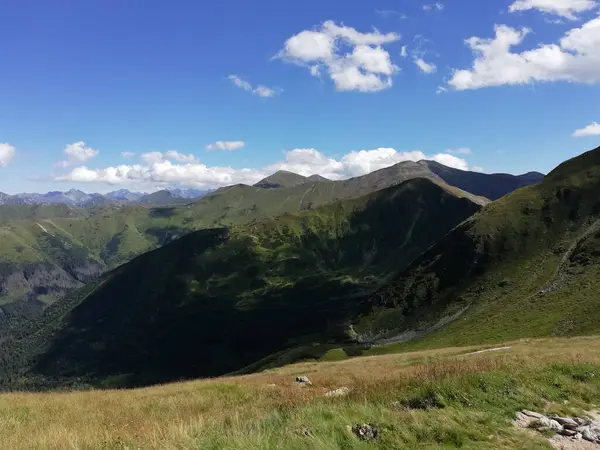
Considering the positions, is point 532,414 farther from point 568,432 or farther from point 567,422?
point 568,432

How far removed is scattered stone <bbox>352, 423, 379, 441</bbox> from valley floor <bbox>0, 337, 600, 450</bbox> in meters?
0.12

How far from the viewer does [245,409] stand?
12.7 metres

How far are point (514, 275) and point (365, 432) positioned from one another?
148 m

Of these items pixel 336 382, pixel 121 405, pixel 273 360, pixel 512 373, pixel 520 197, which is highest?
pixel 520 197

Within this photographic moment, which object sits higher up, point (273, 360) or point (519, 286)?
point (519, 286)

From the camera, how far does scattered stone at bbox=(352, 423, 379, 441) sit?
8.94 metres

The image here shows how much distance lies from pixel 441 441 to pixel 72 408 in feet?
44.6

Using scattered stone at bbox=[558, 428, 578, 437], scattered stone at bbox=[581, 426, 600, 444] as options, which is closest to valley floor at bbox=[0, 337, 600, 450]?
scattered stone at bbox=[558, 428, 578, 437]

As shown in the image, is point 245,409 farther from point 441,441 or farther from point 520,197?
point 520,197

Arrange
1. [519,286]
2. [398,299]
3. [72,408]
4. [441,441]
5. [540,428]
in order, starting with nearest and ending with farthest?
[441,441], [540,428], [72,408], [519,286], [398,299]

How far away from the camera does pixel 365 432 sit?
9.13 metres

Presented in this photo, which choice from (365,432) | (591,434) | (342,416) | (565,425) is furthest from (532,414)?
(342,416)

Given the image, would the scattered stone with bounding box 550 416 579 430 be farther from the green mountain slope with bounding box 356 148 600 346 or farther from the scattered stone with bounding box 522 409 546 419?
the green mountain slope with bounding box 356 148 600 346

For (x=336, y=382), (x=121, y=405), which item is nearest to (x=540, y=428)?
(x=336, y=382)
